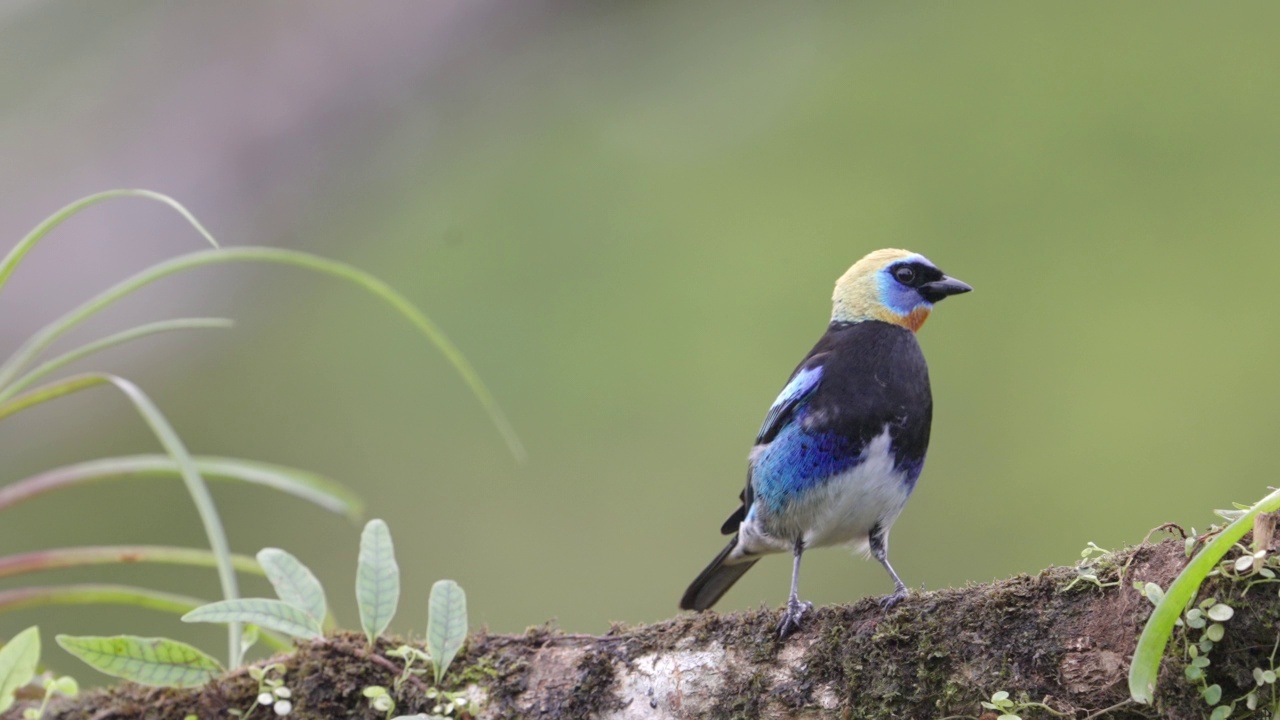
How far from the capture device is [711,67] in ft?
23.2

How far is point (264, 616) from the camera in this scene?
2.00m

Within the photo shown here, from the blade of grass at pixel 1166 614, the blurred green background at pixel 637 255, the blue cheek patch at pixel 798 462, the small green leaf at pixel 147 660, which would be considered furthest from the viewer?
the blurred green background at pixel 637 255

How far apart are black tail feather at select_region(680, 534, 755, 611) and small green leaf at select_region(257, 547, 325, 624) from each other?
1104mm

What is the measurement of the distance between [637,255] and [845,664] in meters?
6.09

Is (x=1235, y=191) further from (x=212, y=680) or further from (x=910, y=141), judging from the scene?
(x=212, y=680)

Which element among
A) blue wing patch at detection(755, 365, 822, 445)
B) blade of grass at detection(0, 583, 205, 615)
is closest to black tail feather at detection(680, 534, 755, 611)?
blue wing patch at detection(755, 365, 822, 445)

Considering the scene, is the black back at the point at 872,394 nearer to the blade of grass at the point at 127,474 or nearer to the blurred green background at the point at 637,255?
the blade of grass at the point at 127,474

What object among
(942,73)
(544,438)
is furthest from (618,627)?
(942,73)

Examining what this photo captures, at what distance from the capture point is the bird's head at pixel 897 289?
10.1ft

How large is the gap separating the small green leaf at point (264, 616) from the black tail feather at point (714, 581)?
3.77ft

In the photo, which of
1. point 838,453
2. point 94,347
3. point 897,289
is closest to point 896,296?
point 897,289

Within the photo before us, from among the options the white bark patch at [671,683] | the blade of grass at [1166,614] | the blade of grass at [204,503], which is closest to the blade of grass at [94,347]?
the blade of grass at [204,503]

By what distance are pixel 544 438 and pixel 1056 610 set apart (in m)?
5.59

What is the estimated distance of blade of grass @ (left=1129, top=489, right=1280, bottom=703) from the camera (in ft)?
4.78
